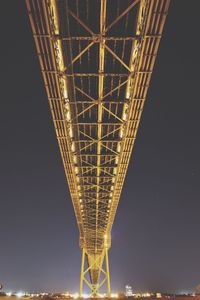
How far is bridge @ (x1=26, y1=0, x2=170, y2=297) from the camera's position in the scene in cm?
1580

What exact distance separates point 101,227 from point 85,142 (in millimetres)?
25168

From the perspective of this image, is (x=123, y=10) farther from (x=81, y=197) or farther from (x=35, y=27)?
(x=81, y=197)

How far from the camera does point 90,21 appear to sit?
1675cm

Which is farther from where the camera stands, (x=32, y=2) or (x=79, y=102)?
(x=79, y=102)

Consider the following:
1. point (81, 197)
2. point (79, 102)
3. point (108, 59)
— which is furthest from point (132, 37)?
point (81, 197)

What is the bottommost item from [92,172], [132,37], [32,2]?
[32,2]

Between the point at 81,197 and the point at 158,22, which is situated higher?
the point at 81,197

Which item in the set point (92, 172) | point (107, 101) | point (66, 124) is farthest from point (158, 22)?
point (92, 172)

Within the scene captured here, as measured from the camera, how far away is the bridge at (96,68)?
15805mm

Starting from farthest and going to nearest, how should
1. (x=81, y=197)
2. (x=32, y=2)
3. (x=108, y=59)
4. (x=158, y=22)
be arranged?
(x=81, y=197)
(x=108, y=59)
(x=158, y=22)
(x=32, y=2)

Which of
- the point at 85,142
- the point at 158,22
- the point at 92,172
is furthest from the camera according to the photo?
the point at 92,172

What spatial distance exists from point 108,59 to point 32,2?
6.41 m

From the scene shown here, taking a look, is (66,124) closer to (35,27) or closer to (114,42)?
(114,42)

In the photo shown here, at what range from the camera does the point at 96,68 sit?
778 inches
